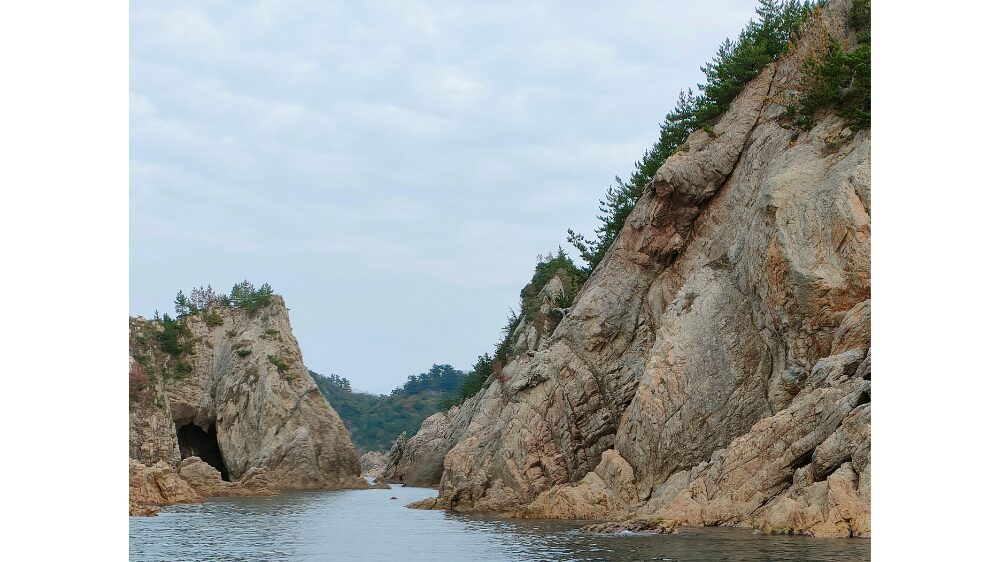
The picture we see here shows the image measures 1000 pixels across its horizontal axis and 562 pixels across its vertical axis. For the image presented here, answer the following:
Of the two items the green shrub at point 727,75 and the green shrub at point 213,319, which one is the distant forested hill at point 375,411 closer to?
the green shrub at point 213,319

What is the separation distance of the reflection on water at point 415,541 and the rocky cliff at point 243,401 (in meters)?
20.7

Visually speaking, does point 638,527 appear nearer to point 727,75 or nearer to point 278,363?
point 727,75

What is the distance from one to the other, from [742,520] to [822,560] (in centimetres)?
870

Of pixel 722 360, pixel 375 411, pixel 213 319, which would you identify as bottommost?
pixel 375 411

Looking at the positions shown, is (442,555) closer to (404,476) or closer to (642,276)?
(642,276)

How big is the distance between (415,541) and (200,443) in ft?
156

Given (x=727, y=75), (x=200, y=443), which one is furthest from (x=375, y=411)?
(x=727, y=75)

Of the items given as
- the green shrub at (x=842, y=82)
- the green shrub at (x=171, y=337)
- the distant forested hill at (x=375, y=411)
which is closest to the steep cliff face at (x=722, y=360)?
the green shrub at (x=842, y=82)

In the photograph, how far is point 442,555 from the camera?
27.4 m

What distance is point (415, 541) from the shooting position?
32.1 m

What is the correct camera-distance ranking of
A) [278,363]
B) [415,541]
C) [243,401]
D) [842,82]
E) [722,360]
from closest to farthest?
[415,541], [722,360], [842,82], [243,401], [278,363]
